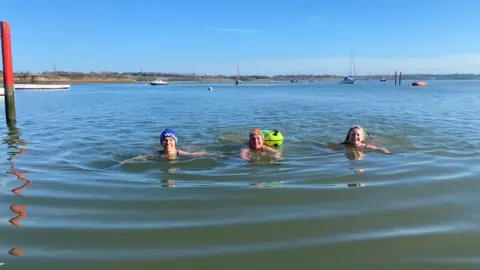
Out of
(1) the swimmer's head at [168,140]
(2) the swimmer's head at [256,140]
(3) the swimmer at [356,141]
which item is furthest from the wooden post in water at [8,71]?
(3) the swimmer at [356,141]

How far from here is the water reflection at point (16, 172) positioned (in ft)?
16.7

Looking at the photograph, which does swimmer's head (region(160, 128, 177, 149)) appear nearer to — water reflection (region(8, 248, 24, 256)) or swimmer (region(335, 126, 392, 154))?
swimmer (region(335, 126, 392, 154))

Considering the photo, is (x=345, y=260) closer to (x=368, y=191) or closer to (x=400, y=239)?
(x=400, y=239)

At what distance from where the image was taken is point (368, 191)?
6469mm

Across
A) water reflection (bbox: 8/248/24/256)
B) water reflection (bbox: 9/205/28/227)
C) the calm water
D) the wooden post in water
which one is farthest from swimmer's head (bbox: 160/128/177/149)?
the wooden post in water

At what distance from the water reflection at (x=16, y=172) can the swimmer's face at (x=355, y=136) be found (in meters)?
7.00

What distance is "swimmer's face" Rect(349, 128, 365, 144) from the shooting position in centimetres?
1041

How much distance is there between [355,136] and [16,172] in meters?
7.29

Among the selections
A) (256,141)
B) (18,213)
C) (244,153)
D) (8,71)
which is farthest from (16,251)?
(8,71)

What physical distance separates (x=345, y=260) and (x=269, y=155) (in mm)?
5659

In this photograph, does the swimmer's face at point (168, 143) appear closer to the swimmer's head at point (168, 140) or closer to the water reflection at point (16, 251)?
the swimmer's head at point (168, 140)

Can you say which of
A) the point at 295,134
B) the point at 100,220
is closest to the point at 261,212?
the point at 100,220

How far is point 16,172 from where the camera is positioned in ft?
26.6

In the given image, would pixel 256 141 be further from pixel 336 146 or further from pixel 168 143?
pixel 336 146
